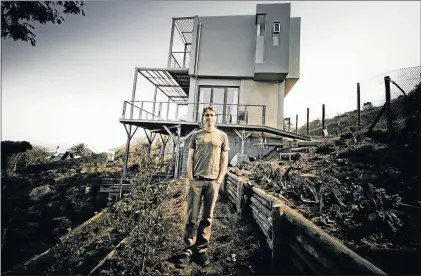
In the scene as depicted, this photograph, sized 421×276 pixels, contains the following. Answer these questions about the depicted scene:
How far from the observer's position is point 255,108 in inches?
377

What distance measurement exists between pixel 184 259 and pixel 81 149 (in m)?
3.48

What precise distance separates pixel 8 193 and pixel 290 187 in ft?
14.8

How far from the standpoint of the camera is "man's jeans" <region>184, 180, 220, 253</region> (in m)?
2.38

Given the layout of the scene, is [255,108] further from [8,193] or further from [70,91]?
[8,193]

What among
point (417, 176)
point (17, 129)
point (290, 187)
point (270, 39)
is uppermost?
point (270, 39)

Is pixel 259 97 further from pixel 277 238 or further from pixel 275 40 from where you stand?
pixel 277 238

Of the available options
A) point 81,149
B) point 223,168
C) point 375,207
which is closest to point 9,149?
point 81,149

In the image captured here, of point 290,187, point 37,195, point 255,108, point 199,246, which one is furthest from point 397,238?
point 255,108

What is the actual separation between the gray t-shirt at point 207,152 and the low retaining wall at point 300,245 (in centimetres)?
78

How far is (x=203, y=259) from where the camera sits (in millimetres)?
2307

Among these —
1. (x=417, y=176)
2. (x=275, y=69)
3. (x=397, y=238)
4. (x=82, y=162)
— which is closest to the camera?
(x=397, y=238)

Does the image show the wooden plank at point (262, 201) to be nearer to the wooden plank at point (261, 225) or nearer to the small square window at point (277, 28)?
the wooden plank at point (261, 225)

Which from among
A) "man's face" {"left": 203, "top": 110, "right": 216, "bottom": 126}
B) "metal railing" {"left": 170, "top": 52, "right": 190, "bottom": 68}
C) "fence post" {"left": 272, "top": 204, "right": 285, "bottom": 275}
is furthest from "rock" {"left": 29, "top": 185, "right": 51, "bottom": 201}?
"metal railing" {"left": 170, "top": 52, "right": 190, "bottom": 68}

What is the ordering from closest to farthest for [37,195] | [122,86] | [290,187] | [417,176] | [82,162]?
1. [417,176]
2. [290,187]
3. [37,195]
4. [122,86]
5. [82,162]
